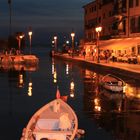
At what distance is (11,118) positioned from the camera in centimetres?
1878

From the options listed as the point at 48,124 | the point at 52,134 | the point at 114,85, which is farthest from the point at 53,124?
the point at 114,85

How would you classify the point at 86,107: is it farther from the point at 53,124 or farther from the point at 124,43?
the point at 124,43

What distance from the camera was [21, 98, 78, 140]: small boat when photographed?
12.0m

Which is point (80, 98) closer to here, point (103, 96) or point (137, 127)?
point (103, 96)

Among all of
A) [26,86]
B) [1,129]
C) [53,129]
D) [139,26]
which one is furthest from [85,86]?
[139,26]

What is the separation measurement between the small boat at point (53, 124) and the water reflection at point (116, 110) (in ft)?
7.76

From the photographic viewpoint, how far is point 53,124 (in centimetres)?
1332

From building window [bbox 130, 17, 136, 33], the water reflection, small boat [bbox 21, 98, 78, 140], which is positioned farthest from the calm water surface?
building window [bbox 130, 17, 136, 33]

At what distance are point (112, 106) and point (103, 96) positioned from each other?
4.16 metres

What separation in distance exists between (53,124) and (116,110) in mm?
7814

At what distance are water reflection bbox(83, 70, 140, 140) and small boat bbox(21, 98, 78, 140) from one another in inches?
93.1

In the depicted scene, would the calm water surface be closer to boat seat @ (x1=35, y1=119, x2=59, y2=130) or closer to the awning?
boat seat @ (x1=35, y1=119, x2=59, y2=130)

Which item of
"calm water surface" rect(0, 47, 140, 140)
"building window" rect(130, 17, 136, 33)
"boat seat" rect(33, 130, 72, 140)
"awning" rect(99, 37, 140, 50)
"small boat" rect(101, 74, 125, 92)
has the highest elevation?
"building window" rect(130, 17, 136, 33)

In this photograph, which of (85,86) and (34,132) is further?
(85,86)
